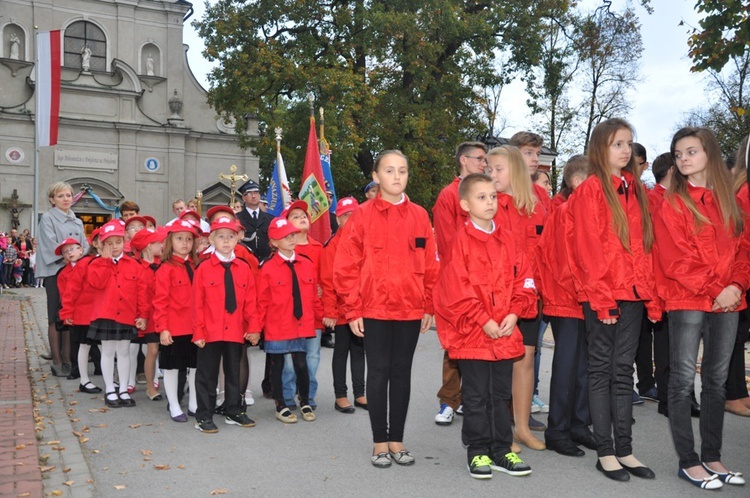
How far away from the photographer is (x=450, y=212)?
5.95 m

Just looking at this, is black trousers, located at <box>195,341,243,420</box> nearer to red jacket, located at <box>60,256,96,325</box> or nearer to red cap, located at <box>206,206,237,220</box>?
red cap, located at <box>206,206,237,220</box>

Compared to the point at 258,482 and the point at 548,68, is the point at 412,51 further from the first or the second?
the point at 258,482

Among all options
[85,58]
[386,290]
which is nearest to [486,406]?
[386,290]

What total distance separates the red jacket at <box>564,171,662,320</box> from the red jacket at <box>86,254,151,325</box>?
4376 millimetres

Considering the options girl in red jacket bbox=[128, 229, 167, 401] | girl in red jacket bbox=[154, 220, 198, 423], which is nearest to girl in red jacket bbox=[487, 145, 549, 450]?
girl in red jacket bbox=[154, 220, 198, 423]

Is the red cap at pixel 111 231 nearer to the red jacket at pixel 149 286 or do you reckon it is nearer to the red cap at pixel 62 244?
the red jacket at pixel 149 286

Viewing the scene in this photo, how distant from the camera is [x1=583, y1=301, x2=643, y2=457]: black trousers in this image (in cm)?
475

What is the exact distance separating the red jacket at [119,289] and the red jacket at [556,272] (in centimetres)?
399

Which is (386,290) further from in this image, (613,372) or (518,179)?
(613,372)

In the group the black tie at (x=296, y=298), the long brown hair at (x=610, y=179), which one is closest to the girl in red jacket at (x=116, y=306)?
the black tie at (x=296, y=298)

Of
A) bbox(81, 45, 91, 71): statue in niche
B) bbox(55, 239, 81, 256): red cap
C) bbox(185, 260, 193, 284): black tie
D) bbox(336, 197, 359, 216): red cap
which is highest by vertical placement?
bbox(81, 45, 91, 71): statue in niche

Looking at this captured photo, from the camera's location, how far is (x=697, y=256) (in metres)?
4.61

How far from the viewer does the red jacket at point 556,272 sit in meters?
5.09

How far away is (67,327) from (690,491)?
6762mm
